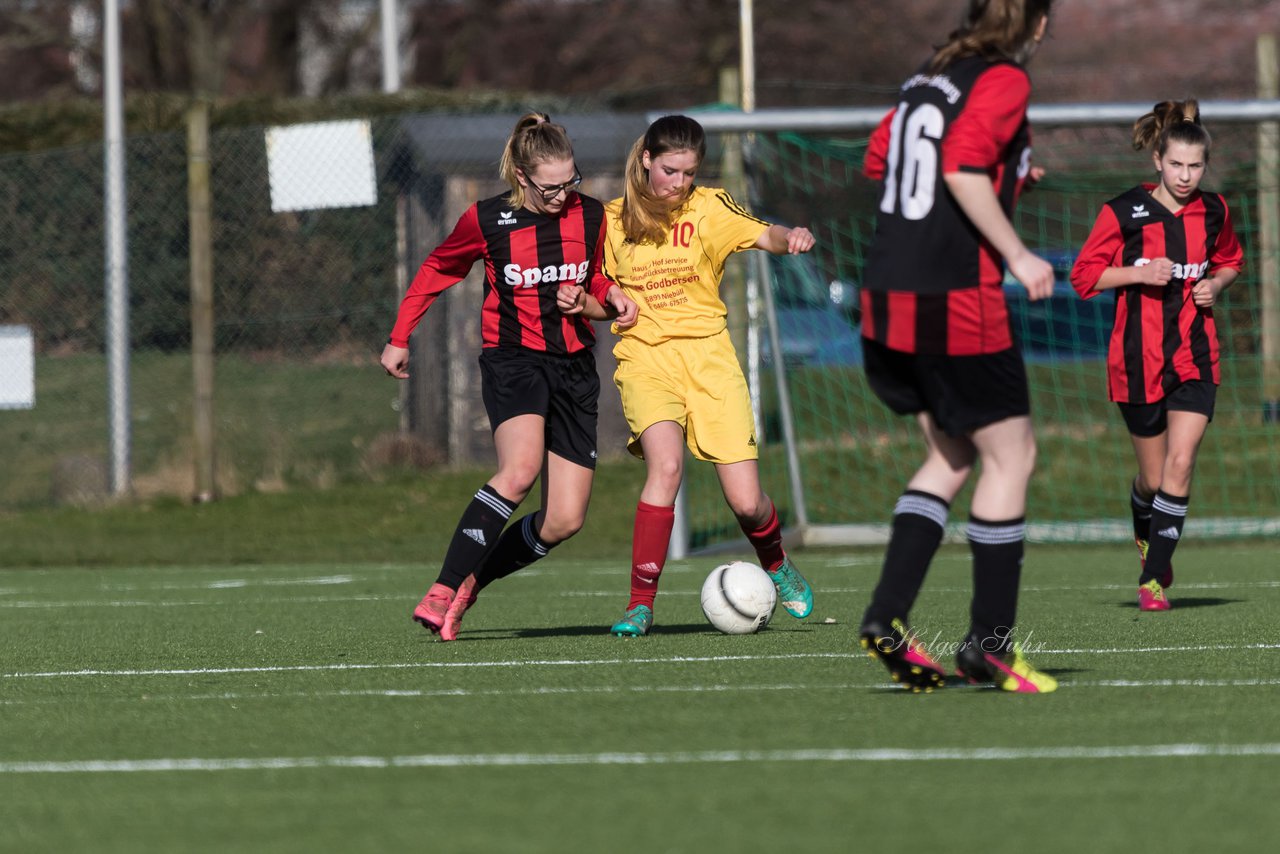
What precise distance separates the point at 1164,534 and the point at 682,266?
2228 mm

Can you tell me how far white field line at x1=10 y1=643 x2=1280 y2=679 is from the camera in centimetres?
600

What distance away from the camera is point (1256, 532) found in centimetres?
1184

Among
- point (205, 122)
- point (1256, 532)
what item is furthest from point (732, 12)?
point (1256, 532)

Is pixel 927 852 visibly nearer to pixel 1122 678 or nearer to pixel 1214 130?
pixel 1122 678

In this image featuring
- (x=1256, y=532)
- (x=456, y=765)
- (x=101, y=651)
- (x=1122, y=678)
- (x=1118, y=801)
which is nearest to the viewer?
(x=1118, y=801)

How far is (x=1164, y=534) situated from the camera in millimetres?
Answer: 7629

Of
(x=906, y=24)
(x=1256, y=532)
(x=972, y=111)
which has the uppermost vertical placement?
(x=906, y=24)

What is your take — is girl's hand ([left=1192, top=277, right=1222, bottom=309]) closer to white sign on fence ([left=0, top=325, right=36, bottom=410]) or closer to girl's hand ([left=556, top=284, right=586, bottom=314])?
girl's hand ([left=556, top=284, right=586, bottom=314])

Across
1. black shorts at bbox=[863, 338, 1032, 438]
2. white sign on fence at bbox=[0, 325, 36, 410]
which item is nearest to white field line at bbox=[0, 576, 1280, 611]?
black shorts at bbox=[863, 338, 1032, 438]

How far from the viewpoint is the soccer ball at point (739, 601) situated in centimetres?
682

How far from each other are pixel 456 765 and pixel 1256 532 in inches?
343

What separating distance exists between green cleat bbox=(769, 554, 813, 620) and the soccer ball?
24 cm

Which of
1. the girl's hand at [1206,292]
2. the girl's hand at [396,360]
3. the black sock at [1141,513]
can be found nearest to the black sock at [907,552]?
the girl's hand at [396,360]

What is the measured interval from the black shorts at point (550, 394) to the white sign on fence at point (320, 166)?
7.21 metres
